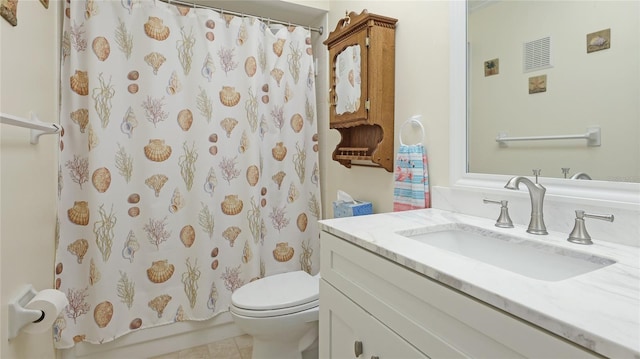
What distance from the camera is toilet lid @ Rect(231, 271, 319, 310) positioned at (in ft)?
4.86

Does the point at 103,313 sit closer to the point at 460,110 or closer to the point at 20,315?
the point at 20,315

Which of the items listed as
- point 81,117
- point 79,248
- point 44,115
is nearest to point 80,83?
point 81,117

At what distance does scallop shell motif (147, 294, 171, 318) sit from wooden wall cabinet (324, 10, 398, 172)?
4.29 feet

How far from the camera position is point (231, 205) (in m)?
1.99

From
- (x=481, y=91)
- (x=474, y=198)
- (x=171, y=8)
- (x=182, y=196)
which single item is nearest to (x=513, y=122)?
(x=481, y=91)

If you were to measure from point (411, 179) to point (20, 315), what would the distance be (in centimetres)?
142

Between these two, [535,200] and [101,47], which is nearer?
[535,200]

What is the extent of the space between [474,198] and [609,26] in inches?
24.2

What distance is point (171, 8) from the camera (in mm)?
1841

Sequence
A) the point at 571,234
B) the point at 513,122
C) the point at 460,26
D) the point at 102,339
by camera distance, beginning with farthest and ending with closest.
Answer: the point at 102,339, the point at 460,26, the point at 513,122, the point at 571,234

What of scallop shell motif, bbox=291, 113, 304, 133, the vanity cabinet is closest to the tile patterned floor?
the vanity cabinet

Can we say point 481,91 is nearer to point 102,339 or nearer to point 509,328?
point 509,328

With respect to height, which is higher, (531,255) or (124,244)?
(531,255)

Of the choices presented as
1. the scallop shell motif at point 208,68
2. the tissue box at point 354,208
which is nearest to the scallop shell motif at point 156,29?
the scallop shell motif at point 208,68
